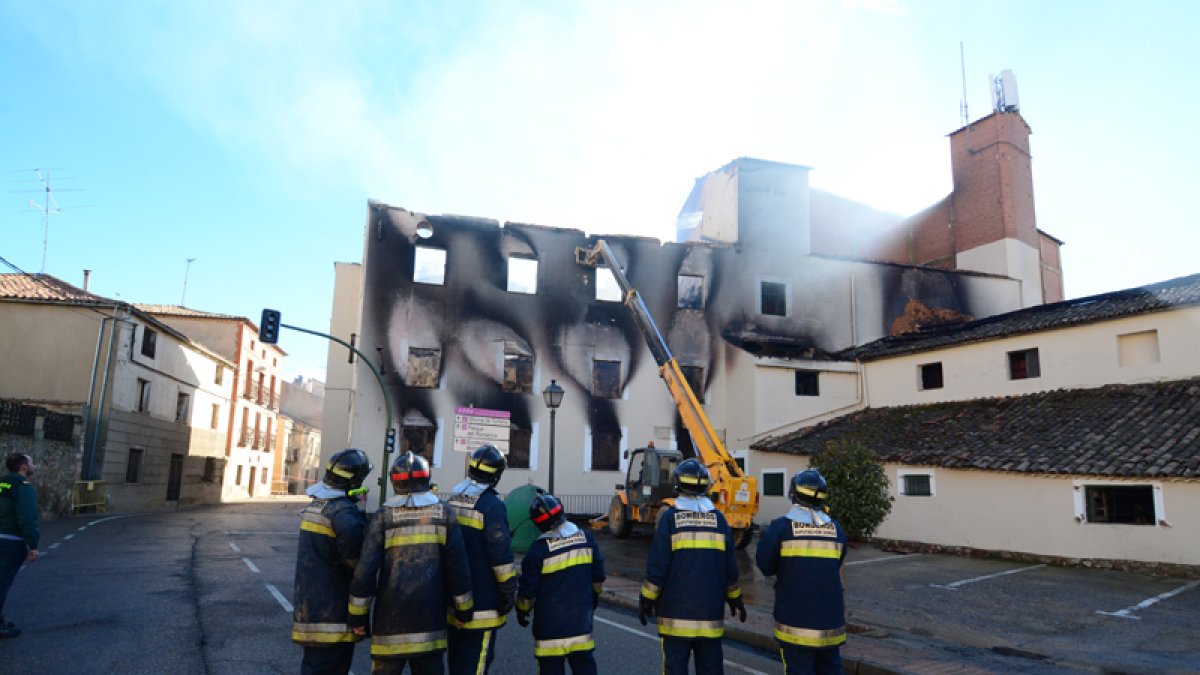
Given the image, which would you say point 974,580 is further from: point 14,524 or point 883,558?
point 14,524

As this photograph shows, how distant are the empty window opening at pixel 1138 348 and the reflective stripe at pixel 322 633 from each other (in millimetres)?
18541

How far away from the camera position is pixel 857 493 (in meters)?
11.8

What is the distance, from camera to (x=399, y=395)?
24.1m

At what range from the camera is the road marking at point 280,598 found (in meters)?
8.91

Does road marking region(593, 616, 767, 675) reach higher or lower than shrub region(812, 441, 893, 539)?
lower

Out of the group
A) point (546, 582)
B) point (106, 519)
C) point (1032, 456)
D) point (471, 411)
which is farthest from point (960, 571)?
point (106, 519)

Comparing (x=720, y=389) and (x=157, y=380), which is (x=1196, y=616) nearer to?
(x=720, y=389)

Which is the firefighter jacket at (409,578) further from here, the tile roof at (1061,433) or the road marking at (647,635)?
the tile roof at (1061,433)

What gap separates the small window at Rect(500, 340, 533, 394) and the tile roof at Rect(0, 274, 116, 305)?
15086 mm

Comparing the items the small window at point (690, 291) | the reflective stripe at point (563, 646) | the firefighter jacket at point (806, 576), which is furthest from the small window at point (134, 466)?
the firefighter jacket at point (806, 576)

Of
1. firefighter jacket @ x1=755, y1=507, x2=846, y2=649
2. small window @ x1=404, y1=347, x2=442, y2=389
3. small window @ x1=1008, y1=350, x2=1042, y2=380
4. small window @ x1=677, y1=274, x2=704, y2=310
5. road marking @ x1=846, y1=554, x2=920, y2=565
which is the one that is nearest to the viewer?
firefighter jacket @ x1=755, y1=507, x2=846, y2=649

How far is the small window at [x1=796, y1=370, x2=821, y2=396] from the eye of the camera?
25.0m

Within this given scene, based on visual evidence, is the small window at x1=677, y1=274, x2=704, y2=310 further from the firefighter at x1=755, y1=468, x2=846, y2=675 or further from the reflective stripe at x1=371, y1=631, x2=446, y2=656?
the reflective stripe at x1=371, y1=631, x2=446, y2=656

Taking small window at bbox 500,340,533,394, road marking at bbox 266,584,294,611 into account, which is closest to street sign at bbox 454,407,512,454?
road marking at bbox 266,584,294,611
